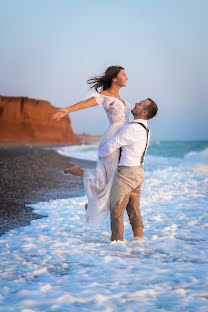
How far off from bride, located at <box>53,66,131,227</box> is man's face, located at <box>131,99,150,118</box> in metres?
0.18

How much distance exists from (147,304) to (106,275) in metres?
0.65

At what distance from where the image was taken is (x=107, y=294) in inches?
103

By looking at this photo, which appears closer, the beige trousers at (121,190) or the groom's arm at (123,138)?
the groom's arm at (123,138)

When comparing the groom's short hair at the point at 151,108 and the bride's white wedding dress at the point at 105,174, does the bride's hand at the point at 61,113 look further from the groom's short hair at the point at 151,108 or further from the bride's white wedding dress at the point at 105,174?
the groom's short hair at the point at 151,108

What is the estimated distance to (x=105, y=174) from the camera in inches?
156

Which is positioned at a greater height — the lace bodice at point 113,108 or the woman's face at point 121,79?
the woman's face at point 121,79

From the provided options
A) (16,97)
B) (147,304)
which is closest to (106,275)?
(147,304)

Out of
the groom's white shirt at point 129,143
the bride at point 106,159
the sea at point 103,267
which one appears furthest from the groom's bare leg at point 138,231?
the groom's white shirt at point 129,143

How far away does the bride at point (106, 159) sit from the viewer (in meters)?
3.85

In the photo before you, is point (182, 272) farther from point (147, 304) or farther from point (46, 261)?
point (46, 261)

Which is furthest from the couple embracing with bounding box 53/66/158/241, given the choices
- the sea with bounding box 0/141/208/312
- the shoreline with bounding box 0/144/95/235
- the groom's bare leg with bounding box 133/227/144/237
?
the shoreline with bounding box 0/144/95/235

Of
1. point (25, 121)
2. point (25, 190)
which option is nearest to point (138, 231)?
point (25, 190)

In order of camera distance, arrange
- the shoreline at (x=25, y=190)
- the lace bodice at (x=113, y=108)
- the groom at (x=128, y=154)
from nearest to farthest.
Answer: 1. the groom at (x=128, y=154)
2. the lace bodice at (x=113, y=108)
3. the shoreline at (x=25, y=190)

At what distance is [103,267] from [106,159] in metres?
1.35
